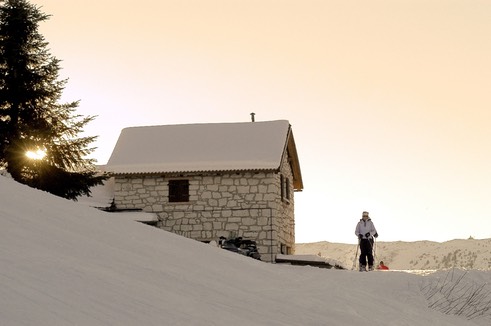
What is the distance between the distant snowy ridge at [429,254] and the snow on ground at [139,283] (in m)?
33.5

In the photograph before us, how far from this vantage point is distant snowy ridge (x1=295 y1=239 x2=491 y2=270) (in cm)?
4266

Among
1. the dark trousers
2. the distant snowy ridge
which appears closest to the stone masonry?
the dark trousers

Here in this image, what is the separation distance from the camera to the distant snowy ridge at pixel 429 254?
42656 millimetres

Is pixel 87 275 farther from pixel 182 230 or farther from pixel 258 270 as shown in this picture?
pixel 182 230

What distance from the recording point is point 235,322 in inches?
208

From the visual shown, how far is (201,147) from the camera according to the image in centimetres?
2823

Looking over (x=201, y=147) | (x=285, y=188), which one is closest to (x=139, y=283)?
(x=201, y=147)

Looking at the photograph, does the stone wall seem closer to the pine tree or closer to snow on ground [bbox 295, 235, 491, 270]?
the pine tree

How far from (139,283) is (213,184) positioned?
68.0 ft

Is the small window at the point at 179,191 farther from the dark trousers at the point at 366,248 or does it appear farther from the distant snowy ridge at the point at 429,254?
the distant snowy ridge at the point at 429,254

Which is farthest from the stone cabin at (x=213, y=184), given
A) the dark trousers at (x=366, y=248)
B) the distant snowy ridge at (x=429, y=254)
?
the distant snowy ridge at (x=429, y=254)

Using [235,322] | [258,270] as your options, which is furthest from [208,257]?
[235,322]

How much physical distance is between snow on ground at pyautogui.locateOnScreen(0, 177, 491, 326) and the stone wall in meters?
15.8

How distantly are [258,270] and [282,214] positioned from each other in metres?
19.2
